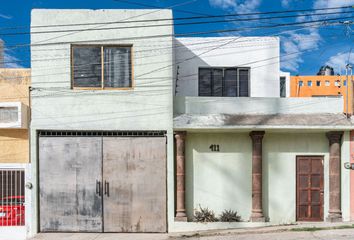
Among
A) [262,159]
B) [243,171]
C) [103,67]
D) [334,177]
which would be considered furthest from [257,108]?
[103,67]

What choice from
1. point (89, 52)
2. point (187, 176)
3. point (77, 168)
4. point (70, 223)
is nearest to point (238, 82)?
point (187, 176)

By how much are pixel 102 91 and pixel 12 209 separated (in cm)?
437

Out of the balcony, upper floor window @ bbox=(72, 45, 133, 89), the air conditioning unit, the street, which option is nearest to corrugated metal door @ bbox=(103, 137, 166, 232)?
the balcony

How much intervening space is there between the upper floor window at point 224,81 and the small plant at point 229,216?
15.8 ft

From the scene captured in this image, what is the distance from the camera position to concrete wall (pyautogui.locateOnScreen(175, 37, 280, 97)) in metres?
14.0

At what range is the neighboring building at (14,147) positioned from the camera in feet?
35.6

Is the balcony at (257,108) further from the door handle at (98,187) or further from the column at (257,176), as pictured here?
the door handle at (98,187)

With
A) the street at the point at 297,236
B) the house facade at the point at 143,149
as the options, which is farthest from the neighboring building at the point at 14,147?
the street at the point at 297,236

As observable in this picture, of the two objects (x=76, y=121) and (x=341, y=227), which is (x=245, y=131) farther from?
(x=76, y=121)

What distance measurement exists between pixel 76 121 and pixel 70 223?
3.00m

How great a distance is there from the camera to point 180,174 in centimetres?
1086

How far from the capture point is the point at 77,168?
35.8 feet

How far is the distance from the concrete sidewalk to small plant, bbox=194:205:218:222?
41 centimetres

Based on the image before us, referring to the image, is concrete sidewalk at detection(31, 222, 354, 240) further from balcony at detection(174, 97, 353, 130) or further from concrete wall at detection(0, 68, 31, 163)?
balcony at detection(174, 97, 353, 130)
